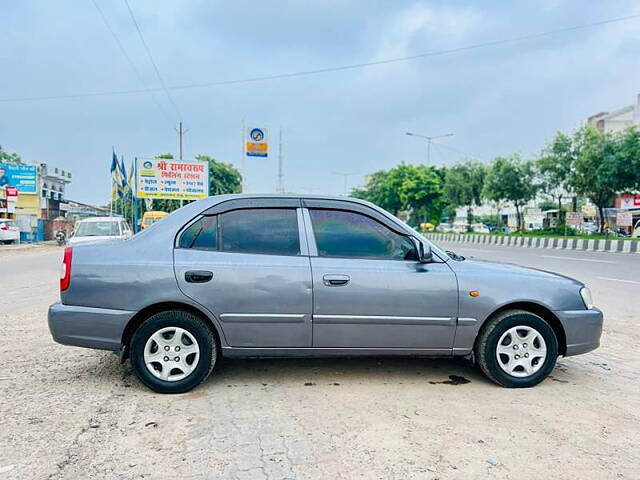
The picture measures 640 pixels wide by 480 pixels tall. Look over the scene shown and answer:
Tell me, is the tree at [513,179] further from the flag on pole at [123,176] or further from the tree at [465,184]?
the flag on pole at [123,176]

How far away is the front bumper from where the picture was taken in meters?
3.83

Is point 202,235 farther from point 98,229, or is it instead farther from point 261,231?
point 98,229

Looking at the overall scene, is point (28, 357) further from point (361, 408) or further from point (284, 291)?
point (361, 408)

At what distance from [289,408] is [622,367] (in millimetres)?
3298

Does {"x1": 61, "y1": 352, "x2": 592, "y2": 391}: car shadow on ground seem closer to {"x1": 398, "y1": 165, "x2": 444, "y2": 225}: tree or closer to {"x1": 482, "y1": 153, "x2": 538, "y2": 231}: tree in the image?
{"x1": 482, "y1": 153, "x2": 538, "y2": 231}: tree

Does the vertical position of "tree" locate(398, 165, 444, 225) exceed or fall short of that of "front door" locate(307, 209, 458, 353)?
it exceeds it

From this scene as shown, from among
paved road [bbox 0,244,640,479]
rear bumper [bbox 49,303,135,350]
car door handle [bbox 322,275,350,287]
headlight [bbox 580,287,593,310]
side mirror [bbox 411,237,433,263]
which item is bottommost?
paved road [bbox 0,244,640,479]

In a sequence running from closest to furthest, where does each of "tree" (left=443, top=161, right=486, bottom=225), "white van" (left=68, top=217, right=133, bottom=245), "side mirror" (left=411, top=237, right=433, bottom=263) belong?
"side mirror" (left=411, top=237, right=433, bottom=263) < "white van" (left=68, top=217, right=133, bottom=245) < "tree" (left=443, top=161, right=486, bottom=225)

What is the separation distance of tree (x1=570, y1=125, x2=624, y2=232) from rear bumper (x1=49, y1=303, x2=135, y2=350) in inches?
1078

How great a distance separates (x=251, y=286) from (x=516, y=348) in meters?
2.23

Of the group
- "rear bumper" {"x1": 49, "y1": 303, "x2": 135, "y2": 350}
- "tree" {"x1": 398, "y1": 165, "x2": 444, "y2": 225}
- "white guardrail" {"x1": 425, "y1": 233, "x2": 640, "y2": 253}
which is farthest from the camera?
"tree" {"x1": 398, "y1": 165, "x2": 444, "y2": 225}

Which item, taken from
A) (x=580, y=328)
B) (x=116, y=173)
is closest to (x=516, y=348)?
(x=580, y=328)

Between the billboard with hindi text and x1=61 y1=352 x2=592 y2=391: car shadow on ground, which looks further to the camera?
the billboard with hindi text

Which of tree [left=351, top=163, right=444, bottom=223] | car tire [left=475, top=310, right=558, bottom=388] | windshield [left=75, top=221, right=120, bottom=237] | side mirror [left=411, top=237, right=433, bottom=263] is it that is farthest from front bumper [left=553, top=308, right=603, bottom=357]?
tree [left=351, top=163, right=444, bottom=223]
